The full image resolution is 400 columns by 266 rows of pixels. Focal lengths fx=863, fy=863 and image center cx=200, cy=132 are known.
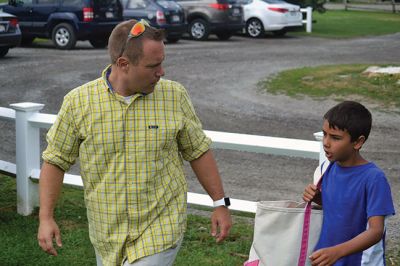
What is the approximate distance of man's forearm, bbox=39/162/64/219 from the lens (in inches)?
153

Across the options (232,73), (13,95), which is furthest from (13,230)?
(232,73)

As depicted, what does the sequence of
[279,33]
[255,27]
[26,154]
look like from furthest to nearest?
1. [279,33]
2. [255,27]
3. [26,154]

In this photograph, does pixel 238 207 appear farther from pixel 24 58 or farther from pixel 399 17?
pixel 399 17

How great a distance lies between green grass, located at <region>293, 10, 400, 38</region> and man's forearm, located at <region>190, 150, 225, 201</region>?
27.2 m

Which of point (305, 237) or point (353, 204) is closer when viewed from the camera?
point (353, 204)

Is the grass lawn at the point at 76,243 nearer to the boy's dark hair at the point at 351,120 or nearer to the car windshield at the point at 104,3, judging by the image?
the boy's dark hair at the point at 351,120

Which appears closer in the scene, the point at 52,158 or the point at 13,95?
the point at 52,158

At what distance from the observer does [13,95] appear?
1553cm

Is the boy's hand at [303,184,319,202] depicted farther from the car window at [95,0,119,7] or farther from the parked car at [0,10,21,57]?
the car window at [95,0,119,7]

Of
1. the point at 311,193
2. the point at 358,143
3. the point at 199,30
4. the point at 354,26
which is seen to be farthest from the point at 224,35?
the point at 358,143

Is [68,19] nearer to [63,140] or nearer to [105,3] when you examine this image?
[105,3]

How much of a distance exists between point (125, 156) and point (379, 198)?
1120mm

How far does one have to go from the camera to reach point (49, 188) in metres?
3.92

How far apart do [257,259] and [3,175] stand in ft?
17.8
